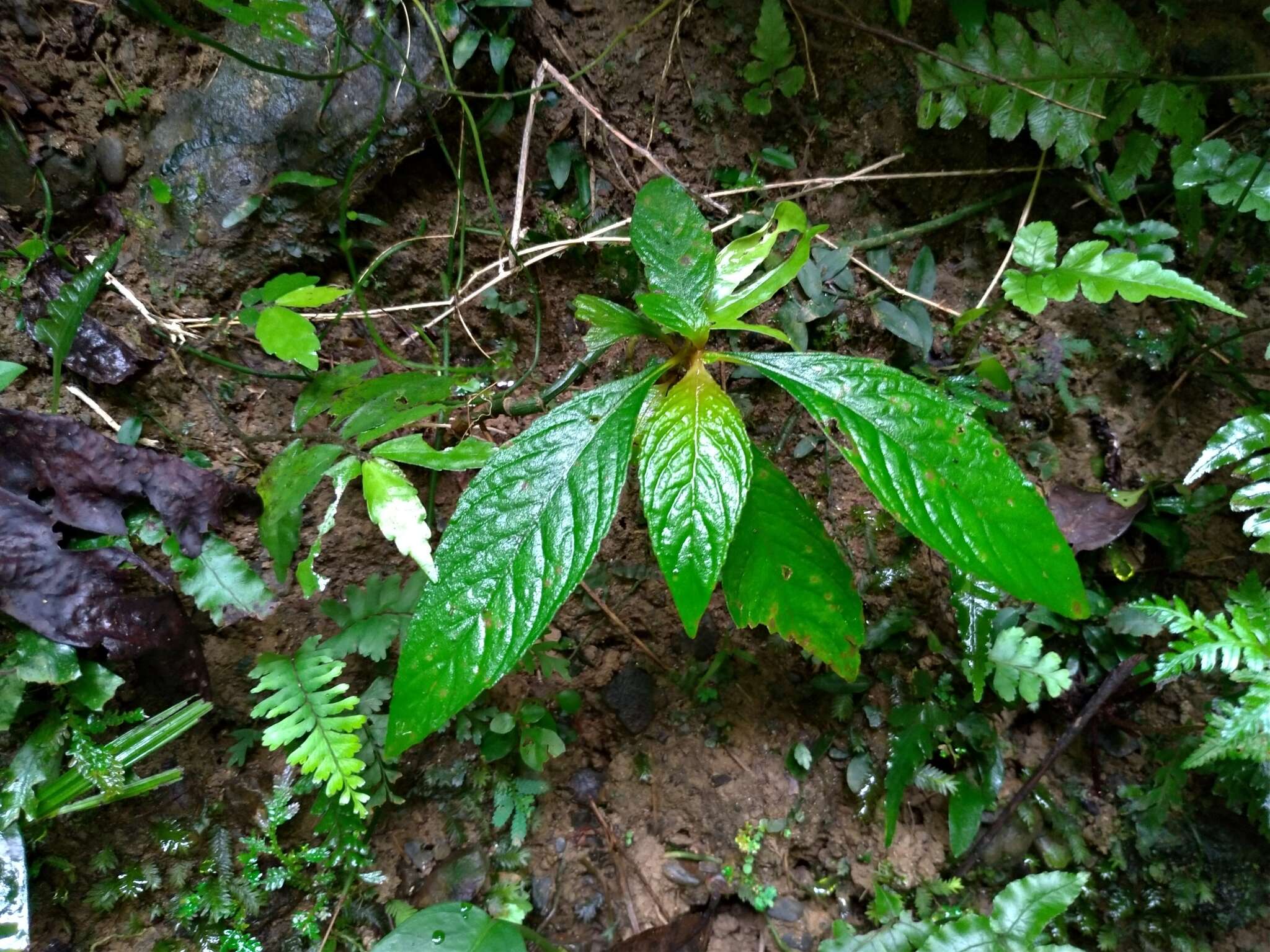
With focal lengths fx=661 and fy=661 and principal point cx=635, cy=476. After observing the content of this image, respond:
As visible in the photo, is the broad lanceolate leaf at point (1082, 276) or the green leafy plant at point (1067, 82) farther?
the green leafy plant at point (1067, 82)

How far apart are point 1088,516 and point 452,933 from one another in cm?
185

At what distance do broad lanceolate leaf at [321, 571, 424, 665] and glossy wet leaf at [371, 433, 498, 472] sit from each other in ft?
1.10

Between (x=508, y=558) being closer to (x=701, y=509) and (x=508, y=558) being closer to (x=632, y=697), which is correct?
(x=701, y=509)

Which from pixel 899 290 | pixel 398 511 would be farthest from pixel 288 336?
pixel 899 290

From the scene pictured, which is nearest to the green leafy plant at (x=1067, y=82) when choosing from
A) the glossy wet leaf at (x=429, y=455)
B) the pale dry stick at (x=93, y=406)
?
the glossy wet leaf at (x=429, y=455)

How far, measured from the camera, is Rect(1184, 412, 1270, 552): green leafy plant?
147 cm

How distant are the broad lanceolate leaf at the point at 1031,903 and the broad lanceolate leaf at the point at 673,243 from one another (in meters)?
Answer: 1.48

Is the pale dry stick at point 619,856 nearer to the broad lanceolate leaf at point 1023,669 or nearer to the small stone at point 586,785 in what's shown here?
the small stone at point 586,785

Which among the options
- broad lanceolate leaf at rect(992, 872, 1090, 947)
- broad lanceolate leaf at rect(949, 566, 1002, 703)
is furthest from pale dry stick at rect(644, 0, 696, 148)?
broad lanceolate leaf at rect(992, 872, 1090, 947)

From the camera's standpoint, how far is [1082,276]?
5.09 ft

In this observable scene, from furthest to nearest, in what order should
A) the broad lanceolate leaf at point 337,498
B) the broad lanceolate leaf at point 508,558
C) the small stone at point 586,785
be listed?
1. the small stone at point 586,785
2. the broad lanceolate leaf at point 337,498
3. the broad lanceolate leaf at point 508,558

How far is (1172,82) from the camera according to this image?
1.72 metres

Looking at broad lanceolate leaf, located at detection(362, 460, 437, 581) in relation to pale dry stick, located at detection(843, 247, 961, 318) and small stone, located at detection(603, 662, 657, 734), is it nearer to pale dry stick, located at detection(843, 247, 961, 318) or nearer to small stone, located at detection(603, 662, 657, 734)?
small stone, located at detection(603, 662, 657, 734)

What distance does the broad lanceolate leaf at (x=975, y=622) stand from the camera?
160 centimetres
